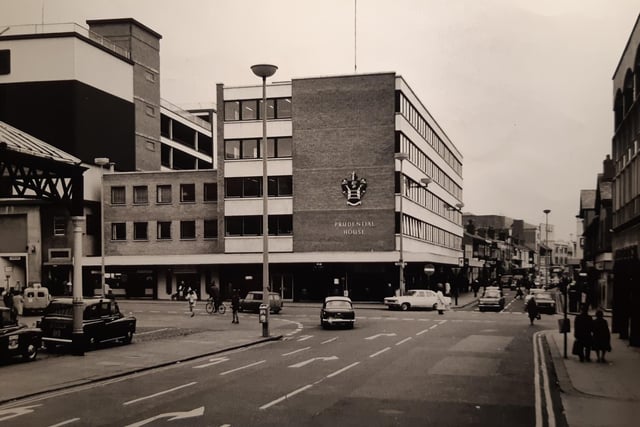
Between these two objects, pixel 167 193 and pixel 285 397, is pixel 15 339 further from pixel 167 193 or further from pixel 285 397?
pixel 167 193

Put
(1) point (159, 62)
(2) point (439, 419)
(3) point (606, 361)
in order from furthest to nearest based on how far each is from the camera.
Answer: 1. (1) point (159, 62)
2. (3) point (606, 361)
3. (2) point (439, 419)

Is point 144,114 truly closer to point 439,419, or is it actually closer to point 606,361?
point 606,361

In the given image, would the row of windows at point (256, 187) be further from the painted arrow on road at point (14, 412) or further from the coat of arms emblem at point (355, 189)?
the painted arrow on road at point (14, 412)

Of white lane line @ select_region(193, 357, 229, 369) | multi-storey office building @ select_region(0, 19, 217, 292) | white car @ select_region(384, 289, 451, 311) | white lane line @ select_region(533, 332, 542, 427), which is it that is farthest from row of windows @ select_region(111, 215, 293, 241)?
white lane line @ select_region(193, 357, 229, 369)

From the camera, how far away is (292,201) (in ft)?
198

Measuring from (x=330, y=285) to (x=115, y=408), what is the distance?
4711cm

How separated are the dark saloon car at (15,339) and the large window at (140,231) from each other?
1632 inches

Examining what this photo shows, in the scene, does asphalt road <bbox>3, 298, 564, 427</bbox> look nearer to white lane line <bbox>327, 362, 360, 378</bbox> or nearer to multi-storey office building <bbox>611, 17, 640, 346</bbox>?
white lane line <bbox>327, 362, 360, 378</bbox>

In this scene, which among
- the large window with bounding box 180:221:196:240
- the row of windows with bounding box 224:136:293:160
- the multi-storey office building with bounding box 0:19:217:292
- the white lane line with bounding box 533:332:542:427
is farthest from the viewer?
the large window with bounding box 180:221:196:240

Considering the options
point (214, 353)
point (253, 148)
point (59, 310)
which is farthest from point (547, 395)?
point (253, 148)

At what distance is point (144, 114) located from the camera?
73.9 meters

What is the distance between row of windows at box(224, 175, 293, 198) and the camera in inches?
2387

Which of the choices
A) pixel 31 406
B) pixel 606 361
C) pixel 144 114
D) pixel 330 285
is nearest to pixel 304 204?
pixel 330 285

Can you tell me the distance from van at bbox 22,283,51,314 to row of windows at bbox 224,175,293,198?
22693 millimetres
